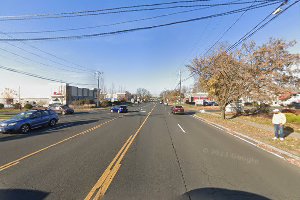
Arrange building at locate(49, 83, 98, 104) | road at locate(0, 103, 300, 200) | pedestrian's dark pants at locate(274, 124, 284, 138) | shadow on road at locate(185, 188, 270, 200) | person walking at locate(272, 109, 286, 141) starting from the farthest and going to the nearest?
1. building at locate(49, 83, 98, 104)
2. pedestrian's dark pants at locate(274, 124, 284, 138)
3. person walking at locate(272, 109, 286, 141)
4. road at locate(0, 103, 300, 200)
5. shadow on road at locate(185, 188, 270, 200)

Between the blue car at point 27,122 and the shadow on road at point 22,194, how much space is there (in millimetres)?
11645

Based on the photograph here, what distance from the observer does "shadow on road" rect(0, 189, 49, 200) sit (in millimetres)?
4844

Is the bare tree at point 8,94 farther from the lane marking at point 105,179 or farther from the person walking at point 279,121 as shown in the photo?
the person walking at point 279,121

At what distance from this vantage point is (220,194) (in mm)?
5027

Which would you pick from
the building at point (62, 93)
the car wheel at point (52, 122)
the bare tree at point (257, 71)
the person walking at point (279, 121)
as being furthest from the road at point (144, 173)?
the building at point (62, 93)

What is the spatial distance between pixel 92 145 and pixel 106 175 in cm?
450

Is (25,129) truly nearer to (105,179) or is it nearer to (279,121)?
(105,179)

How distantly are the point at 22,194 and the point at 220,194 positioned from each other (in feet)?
13.9

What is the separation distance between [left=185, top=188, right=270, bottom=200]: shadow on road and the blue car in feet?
46.5

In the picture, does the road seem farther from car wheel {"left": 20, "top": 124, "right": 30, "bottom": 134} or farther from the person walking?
car wheel {"left": 20, "top": 124, "right": 30, "bottom": 134}

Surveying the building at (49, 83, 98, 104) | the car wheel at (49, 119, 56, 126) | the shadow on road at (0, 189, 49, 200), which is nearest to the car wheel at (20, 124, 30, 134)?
the car wheel at (49, 119, 56, 126)

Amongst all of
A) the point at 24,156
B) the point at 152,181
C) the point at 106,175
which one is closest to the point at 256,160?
the point at 152,181

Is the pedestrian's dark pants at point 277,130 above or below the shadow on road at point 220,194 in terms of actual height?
above

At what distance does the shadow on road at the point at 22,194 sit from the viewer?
15.9 feet
